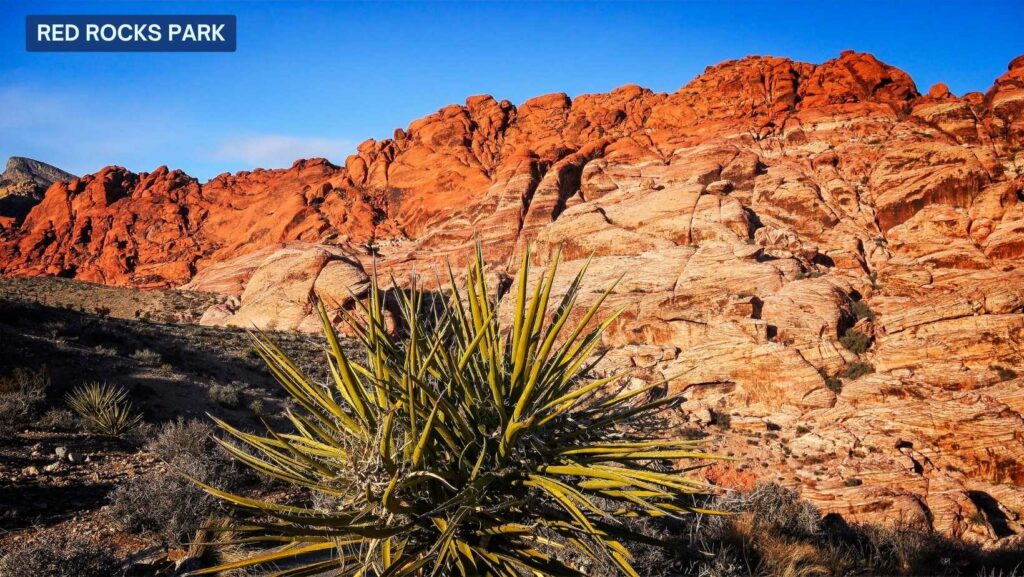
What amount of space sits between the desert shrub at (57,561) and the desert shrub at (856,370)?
2426 cm

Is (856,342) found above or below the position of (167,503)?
below

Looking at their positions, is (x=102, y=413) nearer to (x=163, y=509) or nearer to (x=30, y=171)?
(x=163, y=509)

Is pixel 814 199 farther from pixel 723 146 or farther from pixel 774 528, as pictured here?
pixel 774 528

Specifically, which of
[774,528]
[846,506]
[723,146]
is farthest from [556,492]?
[723,146]

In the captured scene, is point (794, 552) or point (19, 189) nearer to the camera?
point (794, 552)

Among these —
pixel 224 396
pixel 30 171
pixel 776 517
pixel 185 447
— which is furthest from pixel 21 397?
pixel 30 171

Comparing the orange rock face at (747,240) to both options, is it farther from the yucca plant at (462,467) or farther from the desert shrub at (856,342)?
the yucca plant at (462,467)

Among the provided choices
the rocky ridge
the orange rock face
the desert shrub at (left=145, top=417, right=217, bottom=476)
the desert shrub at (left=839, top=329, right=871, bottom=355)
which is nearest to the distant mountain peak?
the rocky ridge

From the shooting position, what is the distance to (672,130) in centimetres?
4734

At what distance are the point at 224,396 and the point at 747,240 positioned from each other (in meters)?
28.8

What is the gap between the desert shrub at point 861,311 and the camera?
23.9 meters

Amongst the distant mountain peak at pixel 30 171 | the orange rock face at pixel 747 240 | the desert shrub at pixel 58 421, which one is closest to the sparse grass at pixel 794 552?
the orange rock face at pixel 747 240

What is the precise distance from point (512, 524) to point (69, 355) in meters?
13.2

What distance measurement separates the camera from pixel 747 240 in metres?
30.5
